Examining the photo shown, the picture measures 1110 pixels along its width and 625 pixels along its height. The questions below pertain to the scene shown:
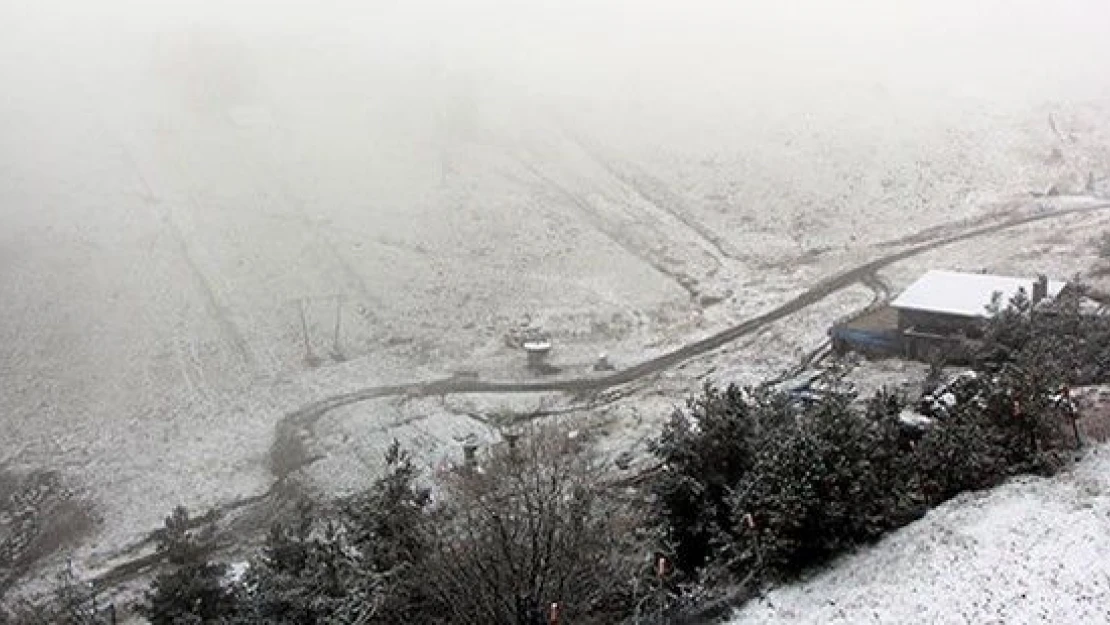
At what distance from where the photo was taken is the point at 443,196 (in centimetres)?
6144

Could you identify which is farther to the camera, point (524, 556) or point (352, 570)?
point (352, 570)

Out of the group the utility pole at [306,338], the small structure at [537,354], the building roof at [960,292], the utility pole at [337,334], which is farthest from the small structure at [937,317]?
the utility pole at [306,338]

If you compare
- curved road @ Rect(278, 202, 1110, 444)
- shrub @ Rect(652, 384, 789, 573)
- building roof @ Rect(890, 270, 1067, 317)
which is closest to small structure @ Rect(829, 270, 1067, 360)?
building roof @ Rect(890, 270, 1067, 317)

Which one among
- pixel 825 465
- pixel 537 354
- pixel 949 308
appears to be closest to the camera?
pixel 825 465

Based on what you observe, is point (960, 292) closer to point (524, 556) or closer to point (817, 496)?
point (817, 496)

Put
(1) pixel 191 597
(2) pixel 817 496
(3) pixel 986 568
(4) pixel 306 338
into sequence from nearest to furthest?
(3) pixel 986 568 < (2) pixel 817 496 < (1) pixel 191 597 < (4) pixel 306 338

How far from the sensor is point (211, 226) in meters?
58.1

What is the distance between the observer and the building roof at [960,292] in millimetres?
37156

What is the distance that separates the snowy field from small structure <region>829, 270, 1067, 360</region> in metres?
2.46

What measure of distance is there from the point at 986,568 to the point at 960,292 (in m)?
21.9

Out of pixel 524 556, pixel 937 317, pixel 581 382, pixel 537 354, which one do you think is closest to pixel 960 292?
pixel 937 317

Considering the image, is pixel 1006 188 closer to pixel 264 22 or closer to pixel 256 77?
pixel 256 77

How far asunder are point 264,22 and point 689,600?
75.5 m

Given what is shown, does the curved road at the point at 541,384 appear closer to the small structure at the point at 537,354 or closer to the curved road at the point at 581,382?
the curved road at the point at 581,382
